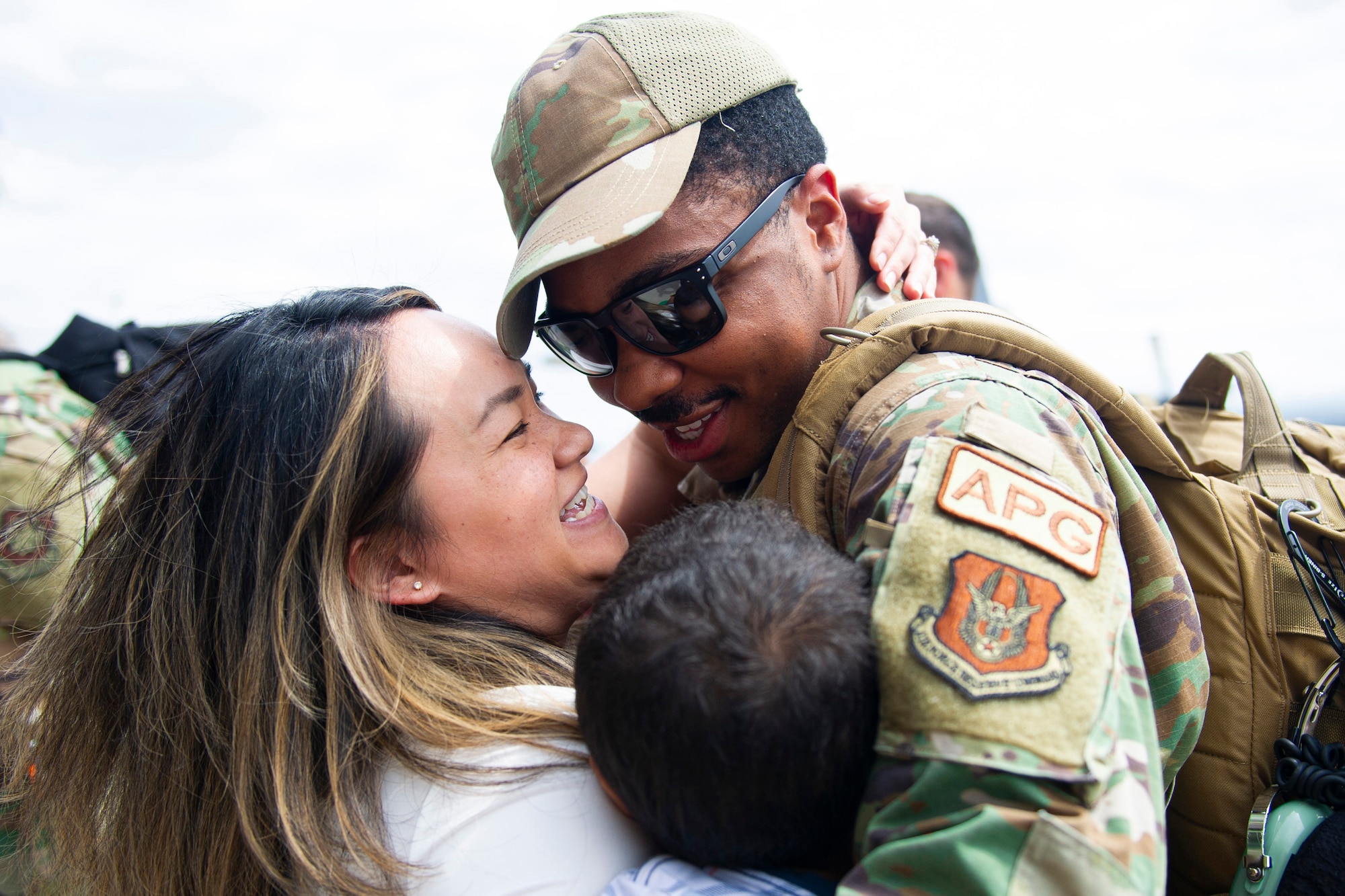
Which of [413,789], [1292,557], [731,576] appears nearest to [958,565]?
[731,576]

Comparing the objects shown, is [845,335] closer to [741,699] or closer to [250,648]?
[741,699]

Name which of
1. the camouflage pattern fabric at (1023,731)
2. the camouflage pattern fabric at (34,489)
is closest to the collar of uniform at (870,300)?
the camouflage pattern fabric at (1023,731)

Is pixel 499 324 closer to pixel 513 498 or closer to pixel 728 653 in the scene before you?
pixel 513 498

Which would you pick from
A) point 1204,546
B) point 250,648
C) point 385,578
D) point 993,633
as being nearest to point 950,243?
point 1204,546

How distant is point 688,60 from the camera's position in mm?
2328

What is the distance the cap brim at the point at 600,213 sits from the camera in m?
2.04

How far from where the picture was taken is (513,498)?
2.16 metres

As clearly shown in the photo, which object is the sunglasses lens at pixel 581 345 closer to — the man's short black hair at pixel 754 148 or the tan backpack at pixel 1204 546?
the man's short black hair at pixel 754 148

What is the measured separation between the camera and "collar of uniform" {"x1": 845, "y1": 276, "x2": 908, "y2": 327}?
2523mm

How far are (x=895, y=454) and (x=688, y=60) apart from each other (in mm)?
1361

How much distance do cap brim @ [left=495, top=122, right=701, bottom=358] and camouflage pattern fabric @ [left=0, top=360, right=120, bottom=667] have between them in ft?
4.16

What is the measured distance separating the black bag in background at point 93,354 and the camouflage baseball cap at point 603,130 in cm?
298

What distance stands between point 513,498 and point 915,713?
3.98ft

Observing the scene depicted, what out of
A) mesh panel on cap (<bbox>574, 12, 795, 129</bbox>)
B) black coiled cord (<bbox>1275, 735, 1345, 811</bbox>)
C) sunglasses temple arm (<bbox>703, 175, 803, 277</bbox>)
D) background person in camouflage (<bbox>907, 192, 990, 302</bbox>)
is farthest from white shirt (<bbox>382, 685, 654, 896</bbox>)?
background person in camouflage (<bbox>907, 192, 990, 302</bbox>)
